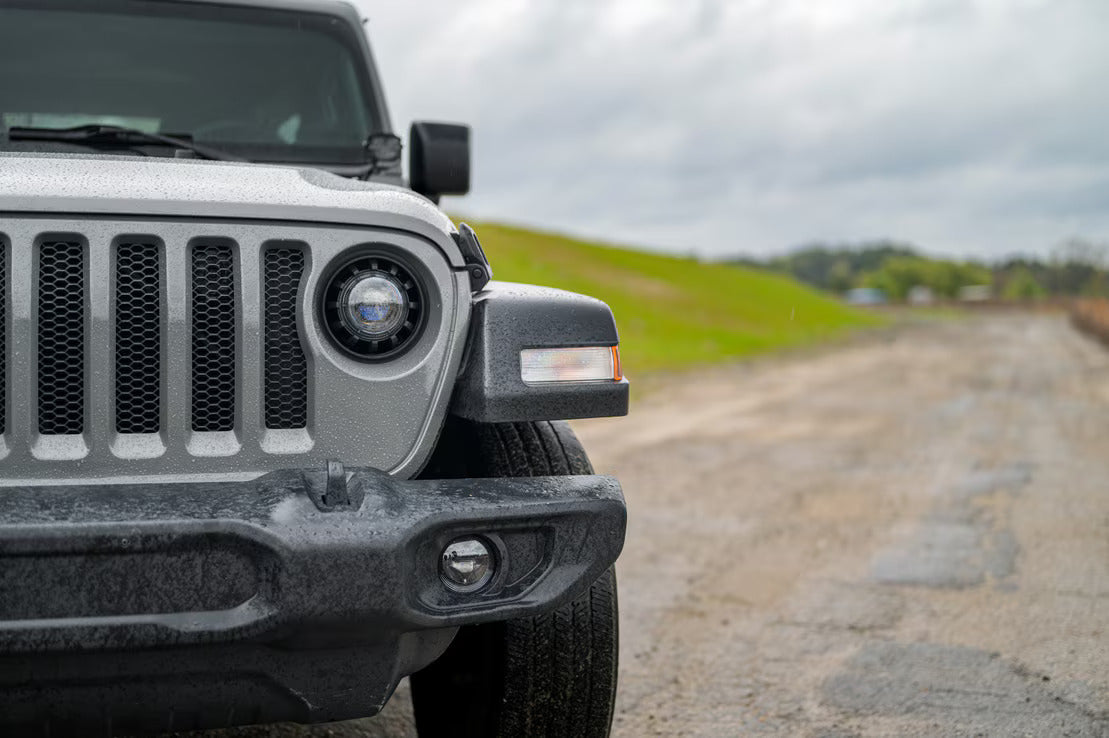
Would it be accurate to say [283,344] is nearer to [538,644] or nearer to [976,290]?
[538,644]

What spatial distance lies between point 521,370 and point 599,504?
33 centimetres

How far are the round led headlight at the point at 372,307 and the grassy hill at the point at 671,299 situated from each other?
698 inches

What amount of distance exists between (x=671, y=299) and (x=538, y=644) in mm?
38655

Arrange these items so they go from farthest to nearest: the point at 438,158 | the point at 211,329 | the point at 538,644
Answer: the point at 438,158, the point at 538,644, the point at 211,329

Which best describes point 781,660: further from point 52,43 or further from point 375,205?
point 52,43

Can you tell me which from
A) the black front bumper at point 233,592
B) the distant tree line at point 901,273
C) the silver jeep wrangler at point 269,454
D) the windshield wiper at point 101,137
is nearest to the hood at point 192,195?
the silver jeep wrangler at point 269,454

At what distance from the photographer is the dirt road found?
11.7 ft

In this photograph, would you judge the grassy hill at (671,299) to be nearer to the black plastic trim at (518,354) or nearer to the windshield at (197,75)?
the windshield at (197,75)

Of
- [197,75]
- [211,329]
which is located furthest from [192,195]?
[197,75]

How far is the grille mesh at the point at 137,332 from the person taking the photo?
2.18 m

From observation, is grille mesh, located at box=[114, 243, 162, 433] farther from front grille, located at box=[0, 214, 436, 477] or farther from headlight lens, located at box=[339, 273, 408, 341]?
headlight lens, located at box=[339, 273, 408, 341]

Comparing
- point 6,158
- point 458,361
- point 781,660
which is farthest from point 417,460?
point 781,660

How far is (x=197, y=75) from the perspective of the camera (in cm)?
383

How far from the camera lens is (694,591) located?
197 inches
